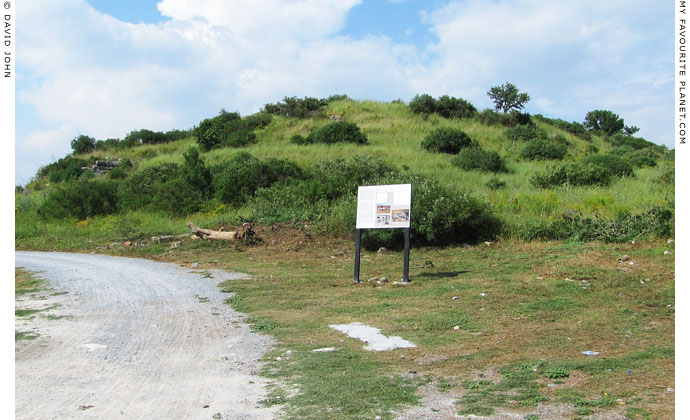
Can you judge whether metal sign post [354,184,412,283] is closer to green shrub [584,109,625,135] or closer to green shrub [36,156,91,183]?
green shrub [36,156,91,183]

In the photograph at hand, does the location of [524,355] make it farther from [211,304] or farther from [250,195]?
[250,195]

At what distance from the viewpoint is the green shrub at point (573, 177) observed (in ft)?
75.6

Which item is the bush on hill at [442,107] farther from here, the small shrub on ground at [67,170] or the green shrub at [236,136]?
the small shrub on ground at [67,170]

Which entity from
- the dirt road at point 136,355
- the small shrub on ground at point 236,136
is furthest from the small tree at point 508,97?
the dirt road at point 136,355

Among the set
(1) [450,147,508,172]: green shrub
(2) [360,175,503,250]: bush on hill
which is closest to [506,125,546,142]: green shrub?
(1) [450,147,508,172]: green shrub

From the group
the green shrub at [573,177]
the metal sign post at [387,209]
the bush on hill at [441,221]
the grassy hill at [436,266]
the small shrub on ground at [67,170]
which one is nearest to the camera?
the grassy hill at [436,266]

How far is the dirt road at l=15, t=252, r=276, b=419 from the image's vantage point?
474 cm

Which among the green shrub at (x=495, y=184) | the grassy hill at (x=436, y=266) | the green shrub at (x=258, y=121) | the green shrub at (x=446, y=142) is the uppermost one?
the green shrub at (x=258, y=121)

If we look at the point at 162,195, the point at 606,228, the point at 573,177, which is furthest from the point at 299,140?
the point at 606,228

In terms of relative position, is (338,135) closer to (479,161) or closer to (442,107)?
(479,161)

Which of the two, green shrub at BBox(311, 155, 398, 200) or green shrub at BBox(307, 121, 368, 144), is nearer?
green shrub at BBox(311, 155, 398, 200)

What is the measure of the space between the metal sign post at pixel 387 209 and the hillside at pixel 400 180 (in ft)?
14.1

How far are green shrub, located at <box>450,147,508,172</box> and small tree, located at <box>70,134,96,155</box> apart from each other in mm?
30905

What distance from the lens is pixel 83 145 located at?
45188 mm
